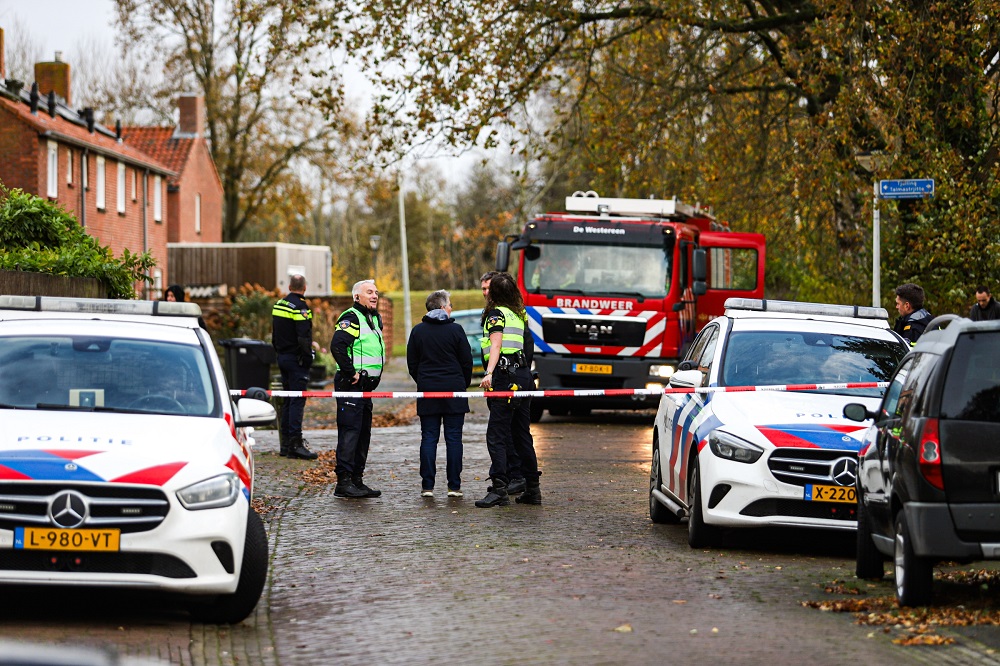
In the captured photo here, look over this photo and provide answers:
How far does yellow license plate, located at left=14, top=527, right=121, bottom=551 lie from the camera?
23.7 feet

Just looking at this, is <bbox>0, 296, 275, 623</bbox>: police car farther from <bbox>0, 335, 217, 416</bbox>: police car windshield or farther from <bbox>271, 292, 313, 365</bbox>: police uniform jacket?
<bbox>271, 292, 313, 365</bbox>: police uniform jacket

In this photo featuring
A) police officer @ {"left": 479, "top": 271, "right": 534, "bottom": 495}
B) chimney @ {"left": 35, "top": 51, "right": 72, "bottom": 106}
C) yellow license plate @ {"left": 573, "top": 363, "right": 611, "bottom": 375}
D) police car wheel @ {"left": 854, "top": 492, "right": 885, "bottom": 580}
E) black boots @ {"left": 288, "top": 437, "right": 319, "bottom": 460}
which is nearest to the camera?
police car wheel @ {"left": 854, "top": 492, "right": 885, "bottom": 580}

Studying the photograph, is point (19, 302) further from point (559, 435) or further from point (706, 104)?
point (706, 104)

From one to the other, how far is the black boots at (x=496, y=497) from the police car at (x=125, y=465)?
4138 millimetres

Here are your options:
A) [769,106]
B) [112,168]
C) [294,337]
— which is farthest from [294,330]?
[112,168]

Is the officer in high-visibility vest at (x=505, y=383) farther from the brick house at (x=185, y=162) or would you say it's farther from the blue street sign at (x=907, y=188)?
the brick house at (x=185, y=162)

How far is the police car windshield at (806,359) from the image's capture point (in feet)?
36.5

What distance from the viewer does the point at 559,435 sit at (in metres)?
20.3

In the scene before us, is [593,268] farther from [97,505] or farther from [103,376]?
[97,505]

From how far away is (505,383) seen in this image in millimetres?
12789

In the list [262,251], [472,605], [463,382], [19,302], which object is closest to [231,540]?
[472,605]

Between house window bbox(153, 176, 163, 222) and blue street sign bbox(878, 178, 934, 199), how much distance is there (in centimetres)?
3854

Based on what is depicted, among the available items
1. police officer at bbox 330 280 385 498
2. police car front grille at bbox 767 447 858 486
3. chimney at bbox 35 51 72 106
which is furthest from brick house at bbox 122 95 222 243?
police car front grille at bbox 767 447 858 486

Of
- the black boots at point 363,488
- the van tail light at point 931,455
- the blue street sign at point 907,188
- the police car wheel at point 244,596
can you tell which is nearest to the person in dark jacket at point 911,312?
the blue street sign at point 907,188
